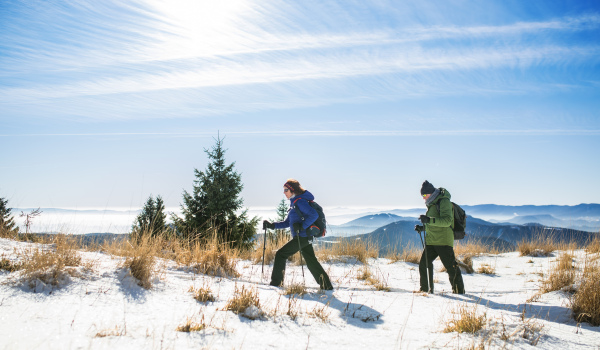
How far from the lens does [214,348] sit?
2.70 meters

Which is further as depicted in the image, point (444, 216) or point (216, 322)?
point (444, 216)

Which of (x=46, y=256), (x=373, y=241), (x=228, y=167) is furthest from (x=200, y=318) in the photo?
(x=228, y=167)

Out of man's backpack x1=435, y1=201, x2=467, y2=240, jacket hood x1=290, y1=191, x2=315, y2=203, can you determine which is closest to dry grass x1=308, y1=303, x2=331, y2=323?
jacket hood x1=290, y1=191, x2=315, y2=203

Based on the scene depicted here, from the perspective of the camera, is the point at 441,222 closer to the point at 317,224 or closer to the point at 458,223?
the point at 458,223

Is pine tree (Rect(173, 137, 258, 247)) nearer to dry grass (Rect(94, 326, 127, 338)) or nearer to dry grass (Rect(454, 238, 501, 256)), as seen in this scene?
dry grass (Rect(454, 238, 501, 256))

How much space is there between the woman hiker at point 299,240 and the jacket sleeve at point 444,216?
2022 millimetres

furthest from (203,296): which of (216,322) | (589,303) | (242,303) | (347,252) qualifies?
(347,252)

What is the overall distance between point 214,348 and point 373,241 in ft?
31.6

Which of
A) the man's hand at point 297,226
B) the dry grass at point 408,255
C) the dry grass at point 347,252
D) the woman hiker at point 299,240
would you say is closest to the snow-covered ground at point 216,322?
the woman hiker at point 299,240

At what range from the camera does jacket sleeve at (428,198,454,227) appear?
5715 mm

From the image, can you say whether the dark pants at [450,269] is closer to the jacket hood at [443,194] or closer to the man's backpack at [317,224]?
the jacket hood at [443,194]

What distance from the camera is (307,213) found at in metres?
5.68

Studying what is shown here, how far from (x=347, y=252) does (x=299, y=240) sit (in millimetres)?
5139

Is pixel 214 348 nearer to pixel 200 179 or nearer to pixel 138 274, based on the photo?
pixel 138 274
